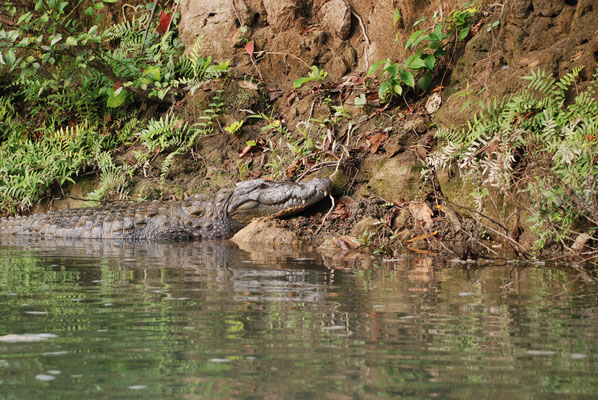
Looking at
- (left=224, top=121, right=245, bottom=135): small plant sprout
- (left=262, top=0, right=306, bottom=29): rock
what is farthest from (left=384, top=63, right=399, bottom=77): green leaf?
(left=262, top=0, right=306, bottom=29): rock

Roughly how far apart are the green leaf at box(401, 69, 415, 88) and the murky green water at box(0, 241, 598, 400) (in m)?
3.69

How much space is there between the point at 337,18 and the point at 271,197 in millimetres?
3346

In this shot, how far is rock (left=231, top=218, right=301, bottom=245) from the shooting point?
23.5 feet

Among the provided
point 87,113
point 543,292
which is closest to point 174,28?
point 87,113

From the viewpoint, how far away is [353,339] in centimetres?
244

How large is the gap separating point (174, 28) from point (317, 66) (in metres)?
2.82

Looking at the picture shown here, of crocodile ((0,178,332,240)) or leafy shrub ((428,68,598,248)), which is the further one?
crocodile ((0,178,332,240))

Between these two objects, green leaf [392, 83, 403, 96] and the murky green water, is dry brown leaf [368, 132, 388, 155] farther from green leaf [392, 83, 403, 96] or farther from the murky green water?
the murky green water

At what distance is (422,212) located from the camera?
655cm

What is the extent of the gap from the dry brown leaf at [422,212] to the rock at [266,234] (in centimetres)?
131

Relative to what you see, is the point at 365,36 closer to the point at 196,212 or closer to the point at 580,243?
the point at 196,212

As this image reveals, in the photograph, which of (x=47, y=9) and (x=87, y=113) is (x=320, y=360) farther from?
(x=87, y=113)

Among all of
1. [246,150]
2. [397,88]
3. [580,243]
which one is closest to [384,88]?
[397,88]

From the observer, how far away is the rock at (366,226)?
21.7 feet
